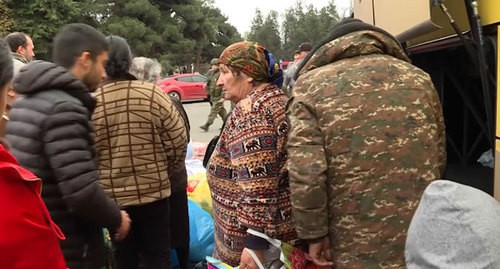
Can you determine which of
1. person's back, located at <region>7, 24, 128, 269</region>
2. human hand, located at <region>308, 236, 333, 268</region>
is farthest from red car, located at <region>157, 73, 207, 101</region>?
human hand, located at <region>308, 236, 333, 268</region>

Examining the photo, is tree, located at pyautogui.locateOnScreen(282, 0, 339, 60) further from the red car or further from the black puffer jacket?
the black puffer jacket

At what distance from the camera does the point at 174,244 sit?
395 cm

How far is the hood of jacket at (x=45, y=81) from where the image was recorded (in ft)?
7.23

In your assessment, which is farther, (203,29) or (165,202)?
(203,29)

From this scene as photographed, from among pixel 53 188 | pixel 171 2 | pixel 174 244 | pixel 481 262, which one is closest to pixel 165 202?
pixel 174 244

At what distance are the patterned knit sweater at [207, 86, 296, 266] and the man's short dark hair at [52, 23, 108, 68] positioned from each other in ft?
2.44

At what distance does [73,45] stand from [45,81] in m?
0.36

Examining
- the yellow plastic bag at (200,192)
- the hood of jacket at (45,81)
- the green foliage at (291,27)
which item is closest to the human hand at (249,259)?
the hood of jacket at (45,81)

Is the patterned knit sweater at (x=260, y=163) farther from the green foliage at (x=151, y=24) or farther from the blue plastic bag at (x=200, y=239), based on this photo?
the green foliage at (x=151, y=24)

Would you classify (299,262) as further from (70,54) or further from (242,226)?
(70,54)

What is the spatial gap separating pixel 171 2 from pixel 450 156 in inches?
1401

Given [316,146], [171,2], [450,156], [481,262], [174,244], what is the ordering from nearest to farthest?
[481,262] → [316,146] → [174,244] → [450,156] → [171,2]

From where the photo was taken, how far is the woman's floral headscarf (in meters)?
2.54

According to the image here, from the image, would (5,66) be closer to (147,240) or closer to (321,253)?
(321,253)
